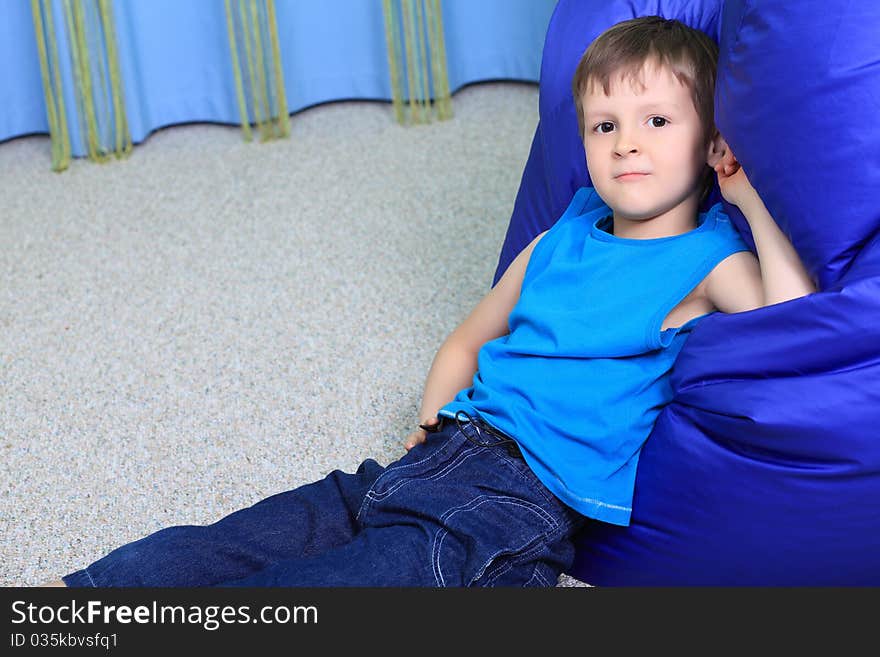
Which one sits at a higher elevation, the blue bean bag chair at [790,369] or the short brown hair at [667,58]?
the short brown hair at [667,58]

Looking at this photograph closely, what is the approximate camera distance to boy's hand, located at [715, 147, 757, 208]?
111 centimetres

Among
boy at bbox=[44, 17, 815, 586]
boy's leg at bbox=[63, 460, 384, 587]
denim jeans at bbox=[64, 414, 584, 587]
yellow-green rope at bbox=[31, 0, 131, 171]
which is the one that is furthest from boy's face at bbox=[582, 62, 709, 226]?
yellow-green rope at bbox=[31, 0, 131, 171]

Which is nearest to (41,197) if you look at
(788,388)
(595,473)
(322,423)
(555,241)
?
(322,423)

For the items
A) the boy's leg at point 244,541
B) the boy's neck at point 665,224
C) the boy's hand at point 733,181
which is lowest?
the boy's leg at point 244,541

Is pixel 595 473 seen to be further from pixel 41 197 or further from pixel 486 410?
pixel 41 197

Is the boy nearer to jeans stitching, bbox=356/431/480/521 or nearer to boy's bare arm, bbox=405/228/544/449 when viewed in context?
jeans stitching, bbox=356/431/480/521

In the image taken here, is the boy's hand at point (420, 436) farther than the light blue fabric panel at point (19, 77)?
No

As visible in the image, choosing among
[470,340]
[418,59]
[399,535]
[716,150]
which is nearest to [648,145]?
[716,150]

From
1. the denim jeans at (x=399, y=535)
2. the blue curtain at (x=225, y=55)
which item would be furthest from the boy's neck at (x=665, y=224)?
the blue curtain at (x=225, y=55)

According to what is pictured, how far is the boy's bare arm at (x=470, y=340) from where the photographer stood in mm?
1327

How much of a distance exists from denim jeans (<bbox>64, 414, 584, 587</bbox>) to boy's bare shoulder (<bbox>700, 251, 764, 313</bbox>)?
0.88ft

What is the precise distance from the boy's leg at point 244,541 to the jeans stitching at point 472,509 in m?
0.14

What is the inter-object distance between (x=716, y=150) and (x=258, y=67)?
6.09ft

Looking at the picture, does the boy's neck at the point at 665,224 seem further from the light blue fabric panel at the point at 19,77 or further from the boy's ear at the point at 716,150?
the light blue fabric panel at the point at 19,77
